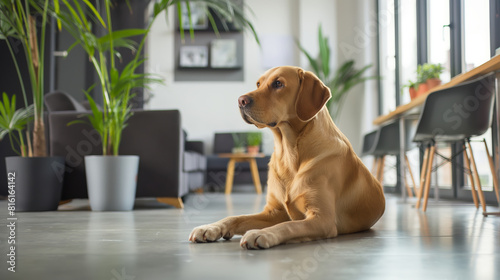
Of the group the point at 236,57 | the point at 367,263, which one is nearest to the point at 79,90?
the point at 236,57

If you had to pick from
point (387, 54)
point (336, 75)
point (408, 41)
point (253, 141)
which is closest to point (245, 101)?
point (408, 41)

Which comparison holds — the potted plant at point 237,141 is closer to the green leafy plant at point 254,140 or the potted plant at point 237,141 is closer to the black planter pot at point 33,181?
the green leafy plant at point 254,140

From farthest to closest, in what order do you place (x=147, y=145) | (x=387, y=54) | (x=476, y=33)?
(x=387, y=54), (x=476, y=33), (x=147, y=145)

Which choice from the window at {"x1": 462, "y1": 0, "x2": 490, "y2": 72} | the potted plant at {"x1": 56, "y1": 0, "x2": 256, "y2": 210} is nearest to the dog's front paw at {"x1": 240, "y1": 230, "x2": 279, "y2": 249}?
the potted plant at {"x1": 56, "y1": 0, "x2": 256, "y2": 210}

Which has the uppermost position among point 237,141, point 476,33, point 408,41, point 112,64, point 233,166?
point 408,41

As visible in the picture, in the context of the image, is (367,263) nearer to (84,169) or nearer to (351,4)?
(84,169)

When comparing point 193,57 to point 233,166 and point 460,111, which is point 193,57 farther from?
point 460,111

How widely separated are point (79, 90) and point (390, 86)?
13.7 ft

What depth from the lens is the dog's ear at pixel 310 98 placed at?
1576 mm

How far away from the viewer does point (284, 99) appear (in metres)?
1.60

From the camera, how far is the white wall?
7.45 m

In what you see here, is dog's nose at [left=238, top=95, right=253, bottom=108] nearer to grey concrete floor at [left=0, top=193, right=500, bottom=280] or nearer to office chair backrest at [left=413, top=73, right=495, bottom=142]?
grey concrete floor at [left=0, top=193, right=500, bottom=280]

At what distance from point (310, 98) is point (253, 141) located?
4.96 meters

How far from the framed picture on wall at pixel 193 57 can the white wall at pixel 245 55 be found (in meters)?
0.20
